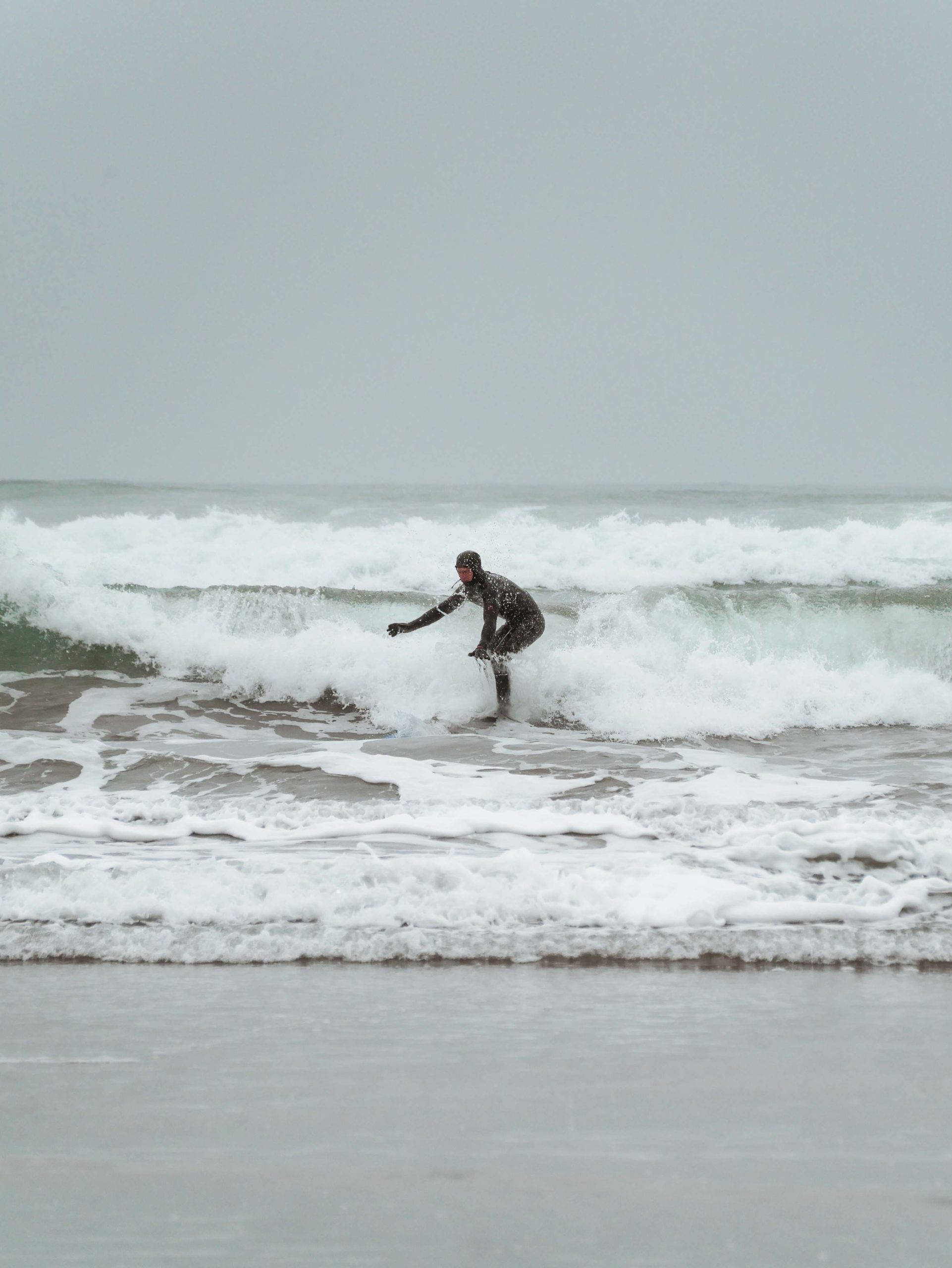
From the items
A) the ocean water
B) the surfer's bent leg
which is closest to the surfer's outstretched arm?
the surfer's bent leg

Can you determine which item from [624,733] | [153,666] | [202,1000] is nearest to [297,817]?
[202,1000]

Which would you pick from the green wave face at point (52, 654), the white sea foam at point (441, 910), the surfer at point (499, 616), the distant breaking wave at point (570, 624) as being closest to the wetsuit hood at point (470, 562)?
the surfer at point (499, 616)

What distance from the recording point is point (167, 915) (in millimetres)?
3840

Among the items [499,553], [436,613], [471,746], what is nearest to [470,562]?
[436,613]

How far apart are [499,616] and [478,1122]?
712 centimetres

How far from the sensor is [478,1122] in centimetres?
212

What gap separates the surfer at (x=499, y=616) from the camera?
28.7ft

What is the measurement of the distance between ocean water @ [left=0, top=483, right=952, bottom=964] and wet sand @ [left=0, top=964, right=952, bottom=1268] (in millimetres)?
535

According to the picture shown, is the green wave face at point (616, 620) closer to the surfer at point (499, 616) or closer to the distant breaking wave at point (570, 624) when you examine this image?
the distant breaking wave at point (570, 624)

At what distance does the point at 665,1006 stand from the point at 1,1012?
2002 millimetres

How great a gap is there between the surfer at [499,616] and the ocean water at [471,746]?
0.33 m

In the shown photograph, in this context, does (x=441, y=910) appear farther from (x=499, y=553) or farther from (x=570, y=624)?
(x=499, y=553)

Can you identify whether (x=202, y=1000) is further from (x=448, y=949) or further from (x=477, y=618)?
(x=477, y=618)

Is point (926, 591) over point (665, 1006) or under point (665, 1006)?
over
